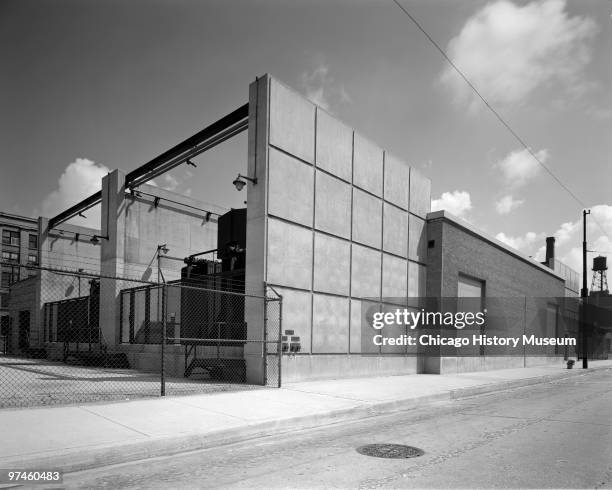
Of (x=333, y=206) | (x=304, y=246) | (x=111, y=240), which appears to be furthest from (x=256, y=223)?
(x=111, y=240)

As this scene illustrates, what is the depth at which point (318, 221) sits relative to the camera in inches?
677

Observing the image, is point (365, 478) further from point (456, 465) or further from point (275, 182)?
point (275, 182)

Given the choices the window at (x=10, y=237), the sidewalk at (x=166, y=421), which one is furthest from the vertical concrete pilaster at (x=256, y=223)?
the window at (x=10, y=237)

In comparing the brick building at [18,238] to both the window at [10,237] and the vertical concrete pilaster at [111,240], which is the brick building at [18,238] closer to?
the window at [10,237]

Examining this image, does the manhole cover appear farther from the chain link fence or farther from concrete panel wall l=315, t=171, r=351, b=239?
concrete panel wall l=315, t=171, r=351, b=239

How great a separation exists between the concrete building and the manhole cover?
20.2ft

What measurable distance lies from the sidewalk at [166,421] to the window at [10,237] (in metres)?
66.9

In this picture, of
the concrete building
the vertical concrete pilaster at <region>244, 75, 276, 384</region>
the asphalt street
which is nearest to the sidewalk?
the asphalt street

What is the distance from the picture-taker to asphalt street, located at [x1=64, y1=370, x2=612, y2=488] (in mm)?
5766

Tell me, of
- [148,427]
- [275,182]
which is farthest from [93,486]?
[275,182]

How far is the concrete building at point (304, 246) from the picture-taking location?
611 inches

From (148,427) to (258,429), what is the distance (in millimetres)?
1799

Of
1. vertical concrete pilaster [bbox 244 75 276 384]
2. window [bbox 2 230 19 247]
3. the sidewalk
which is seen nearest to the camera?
the sidewalk

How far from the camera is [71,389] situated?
12.9 meters
